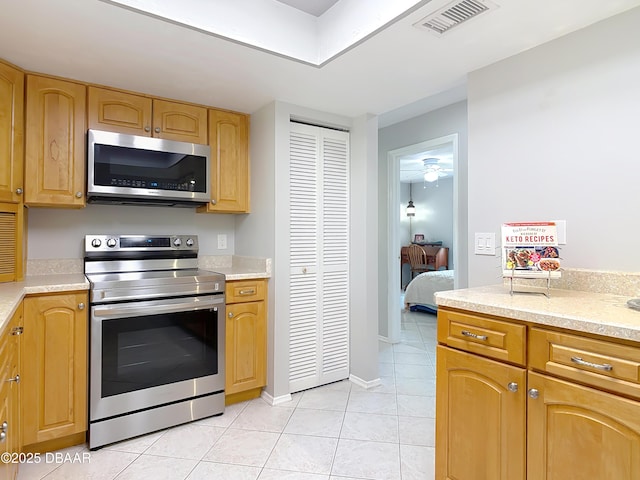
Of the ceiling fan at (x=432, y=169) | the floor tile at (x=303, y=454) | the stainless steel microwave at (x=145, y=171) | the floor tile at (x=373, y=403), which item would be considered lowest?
the floor tile at (x=303, y=454)

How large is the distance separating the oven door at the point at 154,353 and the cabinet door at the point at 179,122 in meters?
1.15

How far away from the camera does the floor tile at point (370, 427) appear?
2.17 meters

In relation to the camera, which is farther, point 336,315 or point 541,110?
point 336,315

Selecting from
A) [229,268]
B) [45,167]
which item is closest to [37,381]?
[45,167]

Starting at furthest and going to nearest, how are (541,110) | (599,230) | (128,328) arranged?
(128,328) → (541,110) → (599,230)

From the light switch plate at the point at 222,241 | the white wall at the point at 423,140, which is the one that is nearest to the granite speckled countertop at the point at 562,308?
the white wall at the point at 423,140

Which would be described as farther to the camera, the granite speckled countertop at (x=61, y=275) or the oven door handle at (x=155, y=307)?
the oven door handle at (x=155, y=307)

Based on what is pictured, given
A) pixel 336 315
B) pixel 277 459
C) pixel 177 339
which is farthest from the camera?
pixel 336 315

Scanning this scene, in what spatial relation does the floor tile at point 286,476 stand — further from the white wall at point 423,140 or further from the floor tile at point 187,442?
the white wall at point 423,140

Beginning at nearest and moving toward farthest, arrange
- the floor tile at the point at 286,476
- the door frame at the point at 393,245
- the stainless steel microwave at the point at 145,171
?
the floor tile at the point at 286,476 → the stainless steel microwave at the point at 145,171 → the door frame at the point at 393,245

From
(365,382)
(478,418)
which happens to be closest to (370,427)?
(365,382)

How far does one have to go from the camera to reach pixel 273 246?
263 centimetres

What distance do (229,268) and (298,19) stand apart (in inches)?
73.6

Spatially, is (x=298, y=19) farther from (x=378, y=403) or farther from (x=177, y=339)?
(x=378, y=403)
